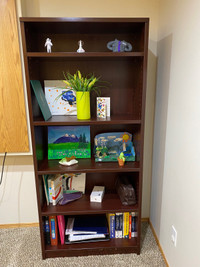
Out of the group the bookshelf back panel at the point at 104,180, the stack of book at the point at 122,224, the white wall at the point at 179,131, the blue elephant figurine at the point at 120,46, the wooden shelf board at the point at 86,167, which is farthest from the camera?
the bookshelf back panel at the point at 104,180

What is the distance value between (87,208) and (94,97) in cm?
84

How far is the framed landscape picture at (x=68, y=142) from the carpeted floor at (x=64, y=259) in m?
0.78

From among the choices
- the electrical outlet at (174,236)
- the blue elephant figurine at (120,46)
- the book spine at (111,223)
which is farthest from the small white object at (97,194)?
the blue elephant figurine at (120,46)

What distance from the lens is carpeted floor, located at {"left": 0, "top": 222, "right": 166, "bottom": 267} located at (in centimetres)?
157

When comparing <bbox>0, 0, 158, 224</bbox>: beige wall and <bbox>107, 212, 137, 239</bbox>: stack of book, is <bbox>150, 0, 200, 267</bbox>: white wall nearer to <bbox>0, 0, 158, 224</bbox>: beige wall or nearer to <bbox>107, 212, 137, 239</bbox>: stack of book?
<bbox>0, 0, 158, 224</bbox>: beige wall

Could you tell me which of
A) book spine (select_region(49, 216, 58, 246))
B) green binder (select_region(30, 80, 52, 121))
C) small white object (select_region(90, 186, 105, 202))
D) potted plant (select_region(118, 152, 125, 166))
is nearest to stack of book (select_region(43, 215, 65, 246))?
book spine (select_region(49, 216, 58, 246))

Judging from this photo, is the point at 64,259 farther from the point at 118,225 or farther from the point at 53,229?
the point at 118,225

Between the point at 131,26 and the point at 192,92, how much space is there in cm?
62

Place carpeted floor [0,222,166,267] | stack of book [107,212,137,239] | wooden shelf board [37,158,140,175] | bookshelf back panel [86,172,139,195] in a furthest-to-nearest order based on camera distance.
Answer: bookshelf back panel [86,172,139,195], stack of book [107,212,137,239], carpeted floor [0,222,166,267], wooden shelf board [37,158,140,175]

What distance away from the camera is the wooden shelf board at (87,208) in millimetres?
1552

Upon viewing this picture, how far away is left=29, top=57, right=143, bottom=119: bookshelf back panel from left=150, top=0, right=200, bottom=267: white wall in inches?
8.3

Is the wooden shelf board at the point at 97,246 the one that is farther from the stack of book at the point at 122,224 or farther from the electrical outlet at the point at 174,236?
the electrical outlet at the point at 174,236

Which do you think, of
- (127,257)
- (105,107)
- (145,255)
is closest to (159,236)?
(145,255)

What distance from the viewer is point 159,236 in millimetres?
1716
